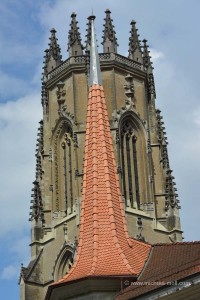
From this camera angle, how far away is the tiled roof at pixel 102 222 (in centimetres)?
1145

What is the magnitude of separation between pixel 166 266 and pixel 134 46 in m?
41.7

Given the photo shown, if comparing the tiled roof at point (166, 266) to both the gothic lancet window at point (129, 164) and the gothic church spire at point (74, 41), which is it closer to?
the gothic lancet window at point (129, 164)

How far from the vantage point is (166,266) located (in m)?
10.9

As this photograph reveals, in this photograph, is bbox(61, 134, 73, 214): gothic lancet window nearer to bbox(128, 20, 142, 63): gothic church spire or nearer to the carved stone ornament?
the carved stone ornament

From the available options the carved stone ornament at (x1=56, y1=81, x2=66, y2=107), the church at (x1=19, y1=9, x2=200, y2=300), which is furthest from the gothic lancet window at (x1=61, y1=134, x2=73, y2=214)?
the carved stone ornament at (x1=56, y1=81, x2=66, y2=107)

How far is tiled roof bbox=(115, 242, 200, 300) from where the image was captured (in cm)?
898

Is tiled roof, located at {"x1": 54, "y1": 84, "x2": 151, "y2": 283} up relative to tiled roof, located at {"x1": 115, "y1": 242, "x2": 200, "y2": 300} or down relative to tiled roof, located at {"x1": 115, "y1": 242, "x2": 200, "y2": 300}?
up

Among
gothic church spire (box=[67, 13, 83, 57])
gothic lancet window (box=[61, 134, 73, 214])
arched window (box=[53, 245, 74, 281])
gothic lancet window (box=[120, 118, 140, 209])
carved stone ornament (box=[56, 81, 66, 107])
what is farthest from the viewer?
gothic church spire (box=[67, 13, 83, 57])

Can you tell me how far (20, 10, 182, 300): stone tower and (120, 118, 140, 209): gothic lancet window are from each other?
0.06 metres

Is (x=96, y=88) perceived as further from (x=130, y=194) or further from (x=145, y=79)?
(x=145, y=79)

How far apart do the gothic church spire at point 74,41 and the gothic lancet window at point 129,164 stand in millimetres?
5659

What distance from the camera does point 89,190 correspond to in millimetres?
12688

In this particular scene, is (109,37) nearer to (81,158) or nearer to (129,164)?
(129,164)

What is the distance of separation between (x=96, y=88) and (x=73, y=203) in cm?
3183
